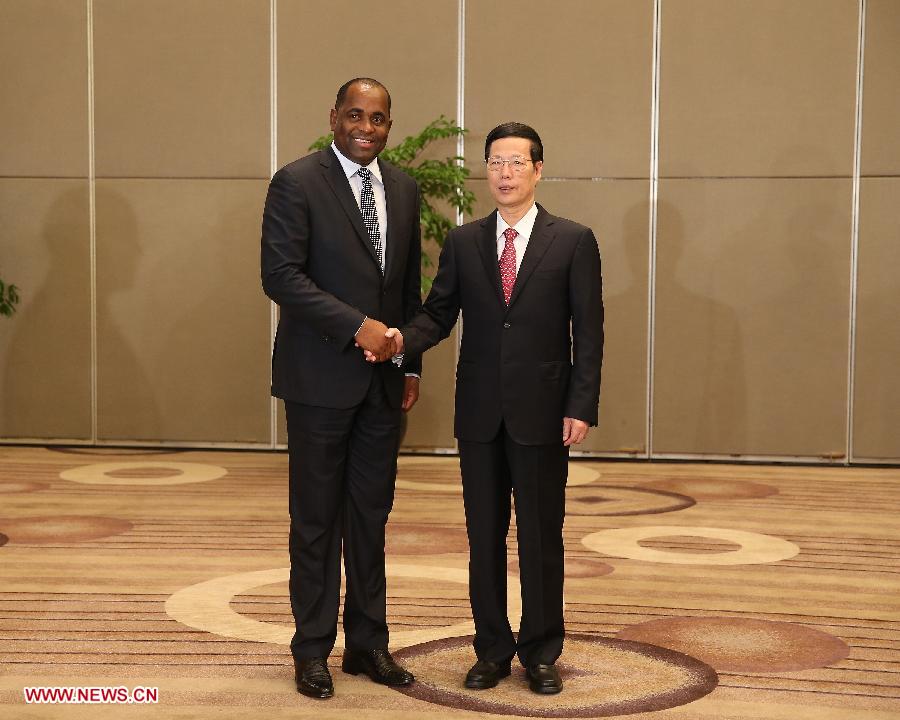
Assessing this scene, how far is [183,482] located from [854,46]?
458cm

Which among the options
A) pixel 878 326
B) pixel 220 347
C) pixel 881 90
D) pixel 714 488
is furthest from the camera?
pixel 220 347

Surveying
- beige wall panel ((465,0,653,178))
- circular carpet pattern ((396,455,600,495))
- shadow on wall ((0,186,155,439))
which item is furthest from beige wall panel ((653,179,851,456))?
shadow on wall ((0,186,155,439))

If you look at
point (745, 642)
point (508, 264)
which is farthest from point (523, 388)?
point (745, 642)

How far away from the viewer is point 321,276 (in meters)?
2.95

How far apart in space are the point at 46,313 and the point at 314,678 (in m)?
5.04

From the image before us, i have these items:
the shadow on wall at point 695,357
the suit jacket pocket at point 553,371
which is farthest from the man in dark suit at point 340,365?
the shadow on wall at point 695,357

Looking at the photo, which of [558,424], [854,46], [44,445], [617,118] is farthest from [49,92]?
[558,424]

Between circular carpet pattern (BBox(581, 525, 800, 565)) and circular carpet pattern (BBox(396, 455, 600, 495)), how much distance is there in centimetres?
110

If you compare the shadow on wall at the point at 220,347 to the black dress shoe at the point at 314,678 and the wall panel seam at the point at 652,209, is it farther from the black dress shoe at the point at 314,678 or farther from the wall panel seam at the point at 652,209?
the black dress shoe at the point at 314,678

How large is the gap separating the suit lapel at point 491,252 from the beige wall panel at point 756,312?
4121 mm

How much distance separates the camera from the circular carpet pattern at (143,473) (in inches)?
241

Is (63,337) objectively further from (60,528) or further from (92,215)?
(60,528)

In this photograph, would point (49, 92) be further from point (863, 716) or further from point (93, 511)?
point (863, 716)

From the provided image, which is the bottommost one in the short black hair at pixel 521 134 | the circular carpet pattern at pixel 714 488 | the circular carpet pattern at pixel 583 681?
the circular carpet pattern at pixel 714 488
